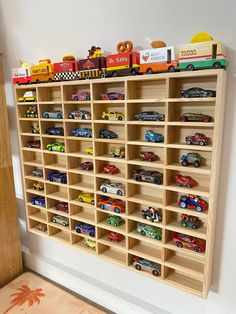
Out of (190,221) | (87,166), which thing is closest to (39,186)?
(87,166)

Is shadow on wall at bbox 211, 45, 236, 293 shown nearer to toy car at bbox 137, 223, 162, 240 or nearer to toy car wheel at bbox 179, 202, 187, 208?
toy car wheel at bbox 179, 202, 187, 208

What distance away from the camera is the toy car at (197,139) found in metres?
1.07

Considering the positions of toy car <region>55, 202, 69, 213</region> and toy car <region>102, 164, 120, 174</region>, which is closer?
toy car <region>102, 164, 120, 174</region>

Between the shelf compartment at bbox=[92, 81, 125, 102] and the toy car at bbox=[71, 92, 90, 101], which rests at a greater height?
the shelf compartment at bbox=[92, 81, 125, 102]

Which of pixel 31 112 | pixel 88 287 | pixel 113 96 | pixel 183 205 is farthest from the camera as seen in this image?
pixel 88 287

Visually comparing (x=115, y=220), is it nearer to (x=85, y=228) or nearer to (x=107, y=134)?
(x=85, y=228)

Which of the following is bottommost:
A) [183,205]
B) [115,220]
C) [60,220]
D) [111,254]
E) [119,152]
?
[111,254]

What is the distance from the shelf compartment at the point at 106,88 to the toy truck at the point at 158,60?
0.69ft

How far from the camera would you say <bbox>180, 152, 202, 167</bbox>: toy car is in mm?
1110

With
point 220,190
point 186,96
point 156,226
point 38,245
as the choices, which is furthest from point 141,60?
point 38,245

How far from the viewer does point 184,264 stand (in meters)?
1.23

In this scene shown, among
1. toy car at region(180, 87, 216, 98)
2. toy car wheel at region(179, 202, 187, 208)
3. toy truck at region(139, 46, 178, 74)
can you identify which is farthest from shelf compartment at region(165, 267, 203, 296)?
toy truck at region(139, 46, 178, 74)

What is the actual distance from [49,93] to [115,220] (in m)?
0.88

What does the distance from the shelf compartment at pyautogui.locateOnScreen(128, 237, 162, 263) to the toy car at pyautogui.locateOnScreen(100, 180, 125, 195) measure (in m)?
0.25
